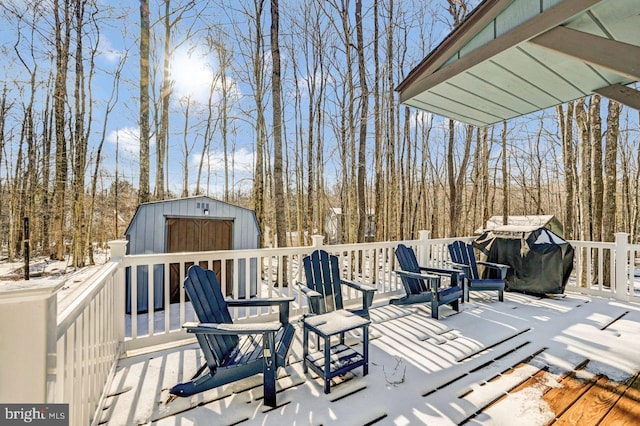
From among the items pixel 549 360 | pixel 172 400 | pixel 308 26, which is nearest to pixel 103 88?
pixel 308 26

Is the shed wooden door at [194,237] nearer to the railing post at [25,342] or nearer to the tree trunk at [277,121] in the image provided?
the tree trunk at [277,121]

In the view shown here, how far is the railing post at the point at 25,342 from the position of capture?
33.9 inches

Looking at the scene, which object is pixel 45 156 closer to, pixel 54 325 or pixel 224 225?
pixel 224 225

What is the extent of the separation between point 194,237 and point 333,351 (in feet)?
17.4

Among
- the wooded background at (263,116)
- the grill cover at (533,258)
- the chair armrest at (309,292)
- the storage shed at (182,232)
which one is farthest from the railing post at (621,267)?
the storage shed at (182,232)

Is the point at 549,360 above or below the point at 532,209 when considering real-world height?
below

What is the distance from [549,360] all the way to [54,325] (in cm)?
352

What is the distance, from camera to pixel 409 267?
400cm

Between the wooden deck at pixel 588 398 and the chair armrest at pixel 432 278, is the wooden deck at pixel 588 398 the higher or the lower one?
the lower one

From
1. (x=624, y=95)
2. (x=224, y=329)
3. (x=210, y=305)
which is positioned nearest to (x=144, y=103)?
(x=210, y=305)

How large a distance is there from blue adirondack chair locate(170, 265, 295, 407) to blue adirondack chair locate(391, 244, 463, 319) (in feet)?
6.56

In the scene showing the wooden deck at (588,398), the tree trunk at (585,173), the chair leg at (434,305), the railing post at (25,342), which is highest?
the tree trunk at (585,173)

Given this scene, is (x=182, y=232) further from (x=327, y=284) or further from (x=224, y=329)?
(x=224, y=329)

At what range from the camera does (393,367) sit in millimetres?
2506
